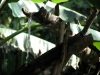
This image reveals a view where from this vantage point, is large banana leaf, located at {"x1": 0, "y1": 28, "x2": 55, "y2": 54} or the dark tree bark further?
large banana leaf, located at {"x1": 0, "y1": 28, "x2": 55, "y2": 54}

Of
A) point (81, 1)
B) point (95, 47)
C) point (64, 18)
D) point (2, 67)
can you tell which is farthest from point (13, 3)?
point (81, 1)

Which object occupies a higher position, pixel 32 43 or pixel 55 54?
pixel 55 54

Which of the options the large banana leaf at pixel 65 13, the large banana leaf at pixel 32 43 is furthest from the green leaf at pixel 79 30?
the large banana leaf at pixel 32 43

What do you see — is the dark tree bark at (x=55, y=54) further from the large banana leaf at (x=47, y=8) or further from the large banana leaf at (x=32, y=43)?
the large banana leaf at (x=32, y=43)

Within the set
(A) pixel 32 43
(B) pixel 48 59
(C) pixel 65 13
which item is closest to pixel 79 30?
(C) pixel 65 13

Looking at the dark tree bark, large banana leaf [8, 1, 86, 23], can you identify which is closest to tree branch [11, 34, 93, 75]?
the dark tree bark

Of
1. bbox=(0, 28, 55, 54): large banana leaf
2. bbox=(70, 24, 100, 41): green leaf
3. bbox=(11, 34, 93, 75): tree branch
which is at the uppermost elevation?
bbox=(70, 24, 100, 41): green leaf

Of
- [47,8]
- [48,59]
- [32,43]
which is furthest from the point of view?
[32,43]

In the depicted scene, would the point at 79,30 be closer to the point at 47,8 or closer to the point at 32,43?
the point at 47,8

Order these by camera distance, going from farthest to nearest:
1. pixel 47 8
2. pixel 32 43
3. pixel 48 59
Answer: pixel 32 43 → pixel 47 8 → pixel 48 59

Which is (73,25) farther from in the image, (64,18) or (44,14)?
(44,14)

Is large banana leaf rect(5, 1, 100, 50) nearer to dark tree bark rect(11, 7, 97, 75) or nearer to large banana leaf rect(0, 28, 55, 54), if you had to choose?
dark tree bark rect(11, 7, 97, 75)

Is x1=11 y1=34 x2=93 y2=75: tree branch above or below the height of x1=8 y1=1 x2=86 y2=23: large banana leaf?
below
